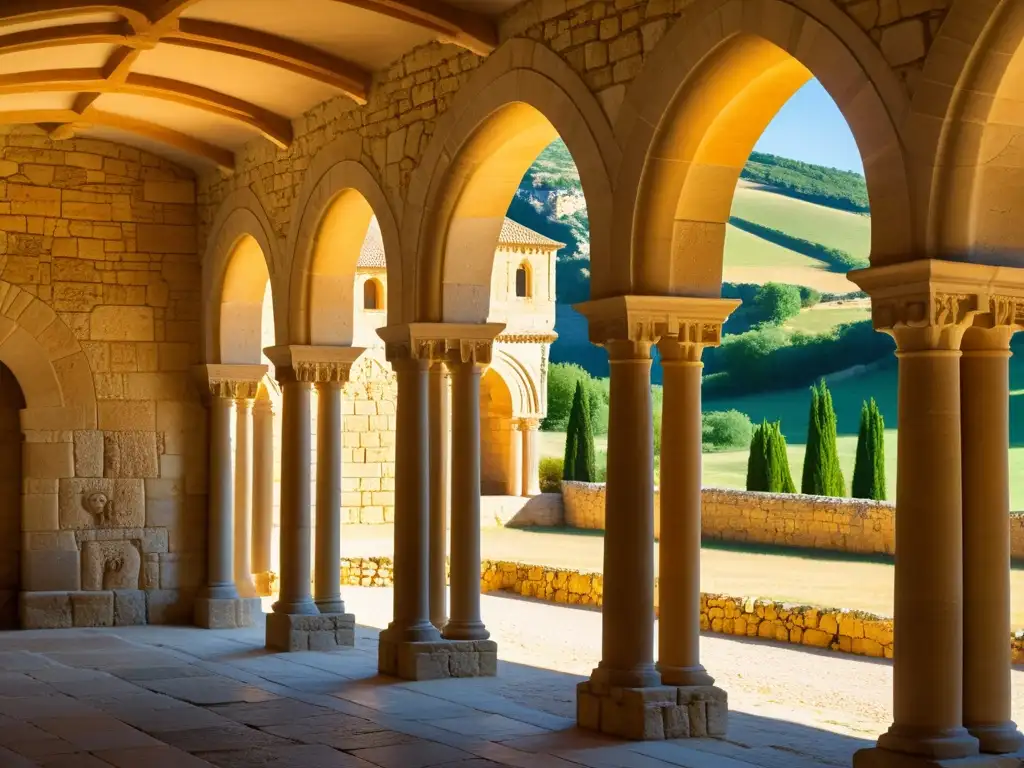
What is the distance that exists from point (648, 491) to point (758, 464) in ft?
58.5

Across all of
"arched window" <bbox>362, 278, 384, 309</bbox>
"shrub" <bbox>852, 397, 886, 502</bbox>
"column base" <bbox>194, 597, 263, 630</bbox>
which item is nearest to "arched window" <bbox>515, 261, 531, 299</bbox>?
"arched window" <bbox>362, 278, 384, 309</bbox>

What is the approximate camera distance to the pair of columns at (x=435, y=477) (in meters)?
9.32

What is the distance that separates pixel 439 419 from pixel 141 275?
4.73m

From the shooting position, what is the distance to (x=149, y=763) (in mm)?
6559

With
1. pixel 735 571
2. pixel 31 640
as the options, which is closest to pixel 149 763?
pixel 31 640

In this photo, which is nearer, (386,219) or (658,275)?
(658,275)

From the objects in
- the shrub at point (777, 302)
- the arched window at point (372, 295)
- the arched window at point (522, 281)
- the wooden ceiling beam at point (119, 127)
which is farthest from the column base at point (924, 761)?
A: the shrub at point (777, 302)

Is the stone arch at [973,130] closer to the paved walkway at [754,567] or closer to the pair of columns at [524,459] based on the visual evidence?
the paved walkway at [754,567]

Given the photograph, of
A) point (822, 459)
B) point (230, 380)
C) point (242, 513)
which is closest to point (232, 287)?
point (230, 380)

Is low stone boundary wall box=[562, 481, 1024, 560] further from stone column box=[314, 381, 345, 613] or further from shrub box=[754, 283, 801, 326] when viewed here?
shrub box=[754, 283, 801, 326]

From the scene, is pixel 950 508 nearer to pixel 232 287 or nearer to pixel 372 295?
A: pixel 232 287

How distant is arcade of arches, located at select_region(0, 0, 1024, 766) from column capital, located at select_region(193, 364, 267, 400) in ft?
0.11

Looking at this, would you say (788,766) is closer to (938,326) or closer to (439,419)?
(938,326)

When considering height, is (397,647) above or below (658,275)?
below
